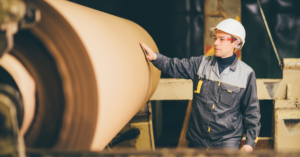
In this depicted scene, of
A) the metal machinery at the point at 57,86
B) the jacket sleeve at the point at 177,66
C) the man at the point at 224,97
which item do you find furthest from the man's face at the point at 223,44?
the metal machinery at the point at 57,86

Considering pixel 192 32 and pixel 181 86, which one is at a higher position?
pixel 192 32

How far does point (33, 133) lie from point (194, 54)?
3.21m

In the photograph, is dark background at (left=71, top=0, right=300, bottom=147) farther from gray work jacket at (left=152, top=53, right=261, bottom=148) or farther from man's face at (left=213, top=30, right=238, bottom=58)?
man's face at (left=213, top=30, right=238, bottom=58)

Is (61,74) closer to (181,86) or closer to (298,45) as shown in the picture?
(181,86)

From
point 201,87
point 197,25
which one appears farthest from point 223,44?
point 197,25

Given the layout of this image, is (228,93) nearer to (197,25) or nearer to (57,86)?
(57,86)

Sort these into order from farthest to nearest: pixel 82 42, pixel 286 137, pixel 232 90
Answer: pixel 286 137 → pixel 232 90 → pixel 82 42

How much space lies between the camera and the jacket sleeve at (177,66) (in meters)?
1.14

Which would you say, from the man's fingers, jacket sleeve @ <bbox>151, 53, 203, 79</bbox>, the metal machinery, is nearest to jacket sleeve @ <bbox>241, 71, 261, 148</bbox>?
jacket sleeve @ <bbox>151, 53, 203, 79</bbox>

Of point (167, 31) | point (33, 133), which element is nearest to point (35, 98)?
point (33, 133)

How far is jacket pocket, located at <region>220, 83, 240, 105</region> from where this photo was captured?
1208mm

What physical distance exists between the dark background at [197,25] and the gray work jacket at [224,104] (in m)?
2.18

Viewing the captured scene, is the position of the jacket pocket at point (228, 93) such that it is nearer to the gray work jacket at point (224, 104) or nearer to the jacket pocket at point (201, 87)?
the gray work jacket at point (224, 104)

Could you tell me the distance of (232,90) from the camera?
121 cm
